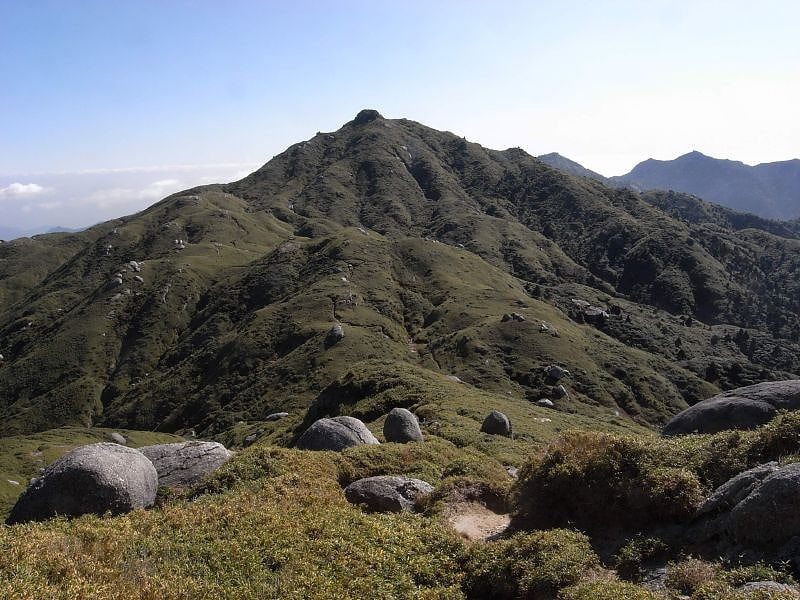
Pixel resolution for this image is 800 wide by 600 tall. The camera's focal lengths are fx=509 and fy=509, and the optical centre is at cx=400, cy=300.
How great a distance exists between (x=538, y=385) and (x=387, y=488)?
91.8 m

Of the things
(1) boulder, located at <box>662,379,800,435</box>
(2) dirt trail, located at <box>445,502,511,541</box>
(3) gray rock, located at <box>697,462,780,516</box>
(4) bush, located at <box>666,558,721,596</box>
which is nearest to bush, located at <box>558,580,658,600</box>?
(4) bush, located at <box>666,558,721,596</box>

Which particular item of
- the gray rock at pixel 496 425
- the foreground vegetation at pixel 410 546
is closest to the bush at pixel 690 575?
the foreground vegetation at pixel 410 546

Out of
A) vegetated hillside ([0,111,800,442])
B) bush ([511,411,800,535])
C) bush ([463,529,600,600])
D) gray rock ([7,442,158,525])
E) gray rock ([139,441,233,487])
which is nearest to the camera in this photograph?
bush ([463,529,600,600])

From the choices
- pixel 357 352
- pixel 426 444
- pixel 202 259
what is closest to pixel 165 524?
pixel 426 444

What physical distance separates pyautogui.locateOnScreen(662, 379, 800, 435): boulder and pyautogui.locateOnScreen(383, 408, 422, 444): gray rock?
56.8ft

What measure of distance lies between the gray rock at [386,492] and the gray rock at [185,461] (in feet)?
30.2

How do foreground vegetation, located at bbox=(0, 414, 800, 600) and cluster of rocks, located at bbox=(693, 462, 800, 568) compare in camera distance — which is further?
foreground vegetation, located at bbox=(0, 414, 800, 600)

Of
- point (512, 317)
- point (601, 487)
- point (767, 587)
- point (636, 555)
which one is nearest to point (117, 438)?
point (512, 317)

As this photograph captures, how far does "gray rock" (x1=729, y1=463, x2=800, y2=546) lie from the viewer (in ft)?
44.8

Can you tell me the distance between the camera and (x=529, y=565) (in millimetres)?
15531

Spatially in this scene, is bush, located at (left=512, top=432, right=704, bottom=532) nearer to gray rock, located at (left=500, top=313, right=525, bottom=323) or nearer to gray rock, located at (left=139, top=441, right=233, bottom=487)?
gray rock, located at (left=139, top=441, right=233, bottom=487)

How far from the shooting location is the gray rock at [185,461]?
28017mm

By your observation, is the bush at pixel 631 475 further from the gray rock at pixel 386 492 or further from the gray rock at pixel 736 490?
the gray rock at pixel 386 492

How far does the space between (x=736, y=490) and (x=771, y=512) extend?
1865 mm
